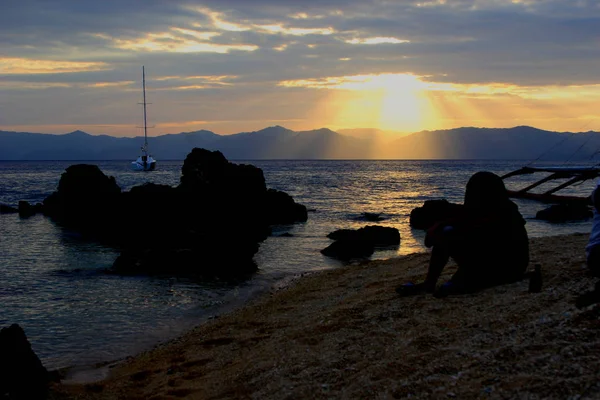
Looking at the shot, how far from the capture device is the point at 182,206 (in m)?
36.2

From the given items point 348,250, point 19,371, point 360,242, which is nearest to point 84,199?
point 360,242

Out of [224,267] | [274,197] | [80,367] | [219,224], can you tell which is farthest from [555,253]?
[274,197]

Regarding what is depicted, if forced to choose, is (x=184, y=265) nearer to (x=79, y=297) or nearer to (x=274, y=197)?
(x=79, y=297)

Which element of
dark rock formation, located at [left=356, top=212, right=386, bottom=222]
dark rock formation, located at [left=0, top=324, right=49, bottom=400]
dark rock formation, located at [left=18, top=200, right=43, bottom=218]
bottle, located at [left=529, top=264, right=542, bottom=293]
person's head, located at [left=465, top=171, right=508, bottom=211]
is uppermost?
person's head, located at [left=465, top=171, right=508, bottom=211]

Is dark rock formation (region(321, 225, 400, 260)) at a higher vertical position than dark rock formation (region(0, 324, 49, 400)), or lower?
lower

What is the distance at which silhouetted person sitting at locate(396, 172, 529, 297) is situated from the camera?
8.08 metres

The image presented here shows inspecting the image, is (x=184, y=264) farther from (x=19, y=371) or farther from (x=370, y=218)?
(x=370, y=218)

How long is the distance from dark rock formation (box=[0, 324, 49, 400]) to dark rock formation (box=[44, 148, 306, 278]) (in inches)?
726

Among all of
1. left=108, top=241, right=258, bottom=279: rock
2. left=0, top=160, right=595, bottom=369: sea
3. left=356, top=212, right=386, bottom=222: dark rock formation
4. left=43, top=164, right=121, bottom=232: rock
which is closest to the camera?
left=0, top=160, right=595, bottom=369: sea

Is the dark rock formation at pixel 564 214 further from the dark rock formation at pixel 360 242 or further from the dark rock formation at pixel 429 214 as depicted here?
the dark rock formation at pixel 360 242

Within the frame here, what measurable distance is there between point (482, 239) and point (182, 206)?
2993 centimetres

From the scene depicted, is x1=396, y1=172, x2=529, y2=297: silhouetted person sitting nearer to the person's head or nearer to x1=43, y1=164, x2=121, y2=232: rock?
the person's head

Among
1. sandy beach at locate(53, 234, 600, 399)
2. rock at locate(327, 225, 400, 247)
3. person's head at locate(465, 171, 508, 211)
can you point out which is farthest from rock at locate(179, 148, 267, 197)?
person's head at locate(465, 171, 508, 211)

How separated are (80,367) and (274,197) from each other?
99.1 feet
